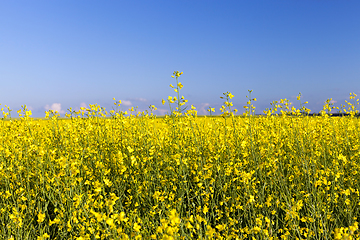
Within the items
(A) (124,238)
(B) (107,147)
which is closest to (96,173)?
(B) (107,147)

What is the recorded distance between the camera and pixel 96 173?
4047 mm

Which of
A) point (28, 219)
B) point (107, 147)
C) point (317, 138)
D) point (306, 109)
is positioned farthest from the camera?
point (107, 147)

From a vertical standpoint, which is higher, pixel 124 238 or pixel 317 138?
pixel 317 138

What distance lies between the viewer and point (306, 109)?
409 centimetres

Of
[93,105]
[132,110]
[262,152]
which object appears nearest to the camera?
[262,152]

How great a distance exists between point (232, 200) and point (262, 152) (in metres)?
0.76

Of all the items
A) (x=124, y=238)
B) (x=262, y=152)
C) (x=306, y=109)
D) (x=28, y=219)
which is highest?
(x=306, y=109)

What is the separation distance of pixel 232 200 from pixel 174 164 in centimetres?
115

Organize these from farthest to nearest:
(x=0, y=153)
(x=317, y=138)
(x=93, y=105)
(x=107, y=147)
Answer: (x=93, y=105), (x=107, y=147), (x=0, y=153), (x=317, y=138)

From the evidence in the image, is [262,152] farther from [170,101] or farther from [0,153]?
[0,153]

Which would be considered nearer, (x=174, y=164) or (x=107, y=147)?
(x=174, y=164)

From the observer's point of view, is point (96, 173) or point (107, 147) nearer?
point (96, 173)

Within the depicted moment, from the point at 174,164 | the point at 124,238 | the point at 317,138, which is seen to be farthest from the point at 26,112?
the point at 317,138

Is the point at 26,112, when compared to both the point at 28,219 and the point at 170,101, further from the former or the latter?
the point at 170,101
